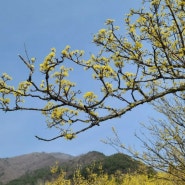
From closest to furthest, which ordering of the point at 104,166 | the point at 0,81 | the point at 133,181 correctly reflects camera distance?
1. the point at 0,81
2. the point at 133,181
3. the point at 104,166

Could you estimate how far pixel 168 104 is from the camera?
9.10 metres

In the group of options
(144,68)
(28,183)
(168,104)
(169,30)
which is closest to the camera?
(144,68)

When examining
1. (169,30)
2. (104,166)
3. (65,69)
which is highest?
(104,166)

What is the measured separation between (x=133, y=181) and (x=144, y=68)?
Result: 12.1m

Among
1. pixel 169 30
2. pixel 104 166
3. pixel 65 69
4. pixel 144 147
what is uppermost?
pixel 104 166

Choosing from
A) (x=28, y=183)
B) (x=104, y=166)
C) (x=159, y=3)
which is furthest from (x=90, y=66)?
(x=28, y=183)

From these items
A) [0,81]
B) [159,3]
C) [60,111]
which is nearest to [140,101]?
[60,111]

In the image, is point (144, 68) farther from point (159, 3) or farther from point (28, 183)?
point (28, 183)

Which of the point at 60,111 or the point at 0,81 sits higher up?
the point at 0,81

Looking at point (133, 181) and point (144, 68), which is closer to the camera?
→ point (144, 68)

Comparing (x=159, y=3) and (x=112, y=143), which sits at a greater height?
(x=159, y=3)

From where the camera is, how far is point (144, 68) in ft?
20.7

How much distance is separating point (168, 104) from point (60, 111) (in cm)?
411

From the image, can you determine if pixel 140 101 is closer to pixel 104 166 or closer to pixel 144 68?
pixel 144 68
